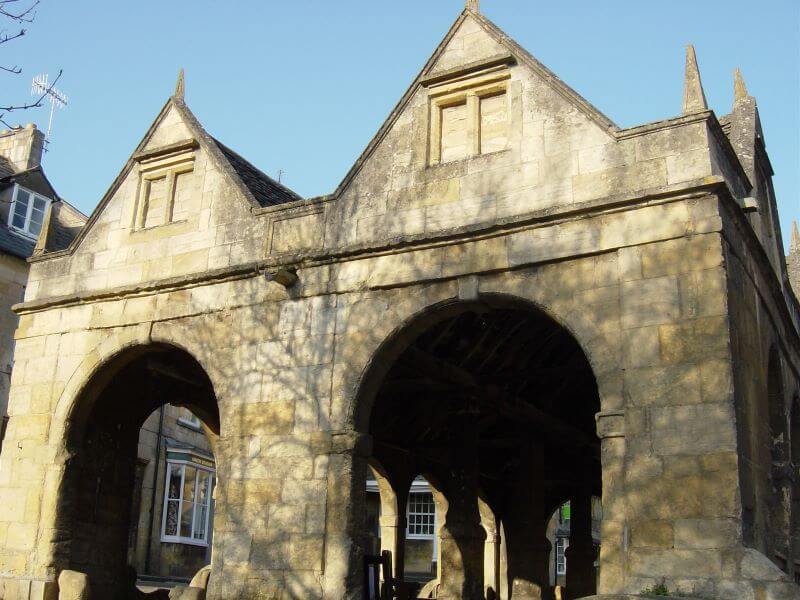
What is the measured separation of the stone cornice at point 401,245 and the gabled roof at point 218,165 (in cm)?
104

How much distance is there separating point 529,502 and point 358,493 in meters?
6.27

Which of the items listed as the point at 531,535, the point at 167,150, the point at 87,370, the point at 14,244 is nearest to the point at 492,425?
the point at 531,535

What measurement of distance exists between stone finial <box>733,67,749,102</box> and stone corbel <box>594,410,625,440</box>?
5.93 meters

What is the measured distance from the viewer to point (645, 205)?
8.80m

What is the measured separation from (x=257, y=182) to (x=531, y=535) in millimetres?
7485

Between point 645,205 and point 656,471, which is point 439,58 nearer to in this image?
point 645,205

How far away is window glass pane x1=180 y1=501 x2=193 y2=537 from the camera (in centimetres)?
2138

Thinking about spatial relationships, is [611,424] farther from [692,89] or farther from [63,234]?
[63,234]

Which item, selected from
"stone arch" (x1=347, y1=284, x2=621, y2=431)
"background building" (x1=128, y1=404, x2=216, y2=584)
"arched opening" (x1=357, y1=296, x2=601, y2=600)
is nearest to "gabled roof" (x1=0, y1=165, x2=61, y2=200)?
"background building" (x1=128, y1=404, x2=216, y2=584)

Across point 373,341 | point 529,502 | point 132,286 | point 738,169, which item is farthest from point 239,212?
point 529,502

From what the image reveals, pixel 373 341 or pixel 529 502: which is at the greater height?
pixel 373 341

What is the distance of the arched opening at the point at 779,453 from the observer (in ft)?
33.0

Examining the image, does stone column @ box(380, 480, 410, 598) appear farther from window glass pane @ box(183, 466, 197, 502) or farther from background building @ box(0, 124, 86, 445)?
background building @ box(0, 124, 86, 445)

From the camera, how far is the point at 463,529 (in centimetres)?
1423
